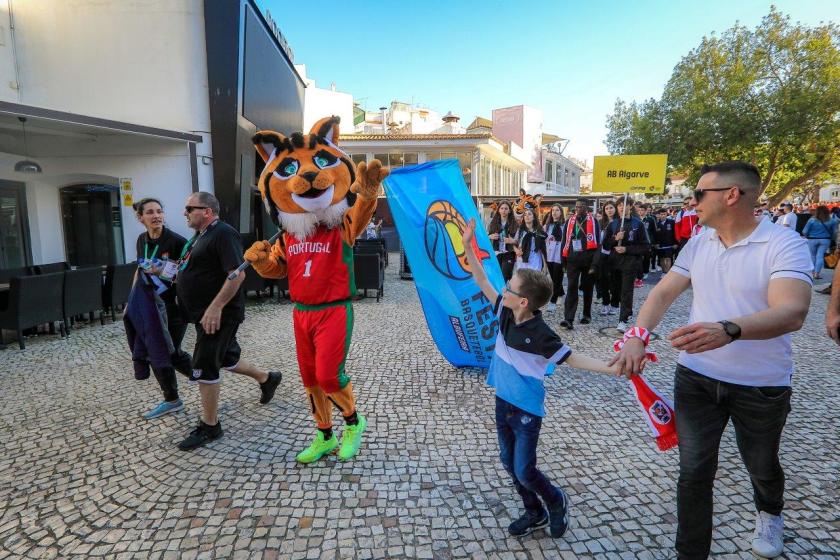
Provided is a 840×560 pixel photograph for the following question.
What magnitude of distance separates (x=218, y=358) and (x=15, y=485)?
1476 millimetres

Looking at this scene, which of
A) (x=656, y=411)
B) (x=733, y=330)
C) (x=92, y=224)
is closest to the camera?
(x=733, y=330)

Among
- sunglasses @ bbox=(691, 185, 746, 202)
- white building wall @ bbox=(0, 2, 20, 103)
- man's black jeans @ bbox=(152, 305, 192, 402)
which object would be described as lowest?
man's black jeans @ bbox=(152, 305, 192, 402)

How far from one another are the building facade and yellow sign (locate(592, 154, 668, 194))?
8.05 m

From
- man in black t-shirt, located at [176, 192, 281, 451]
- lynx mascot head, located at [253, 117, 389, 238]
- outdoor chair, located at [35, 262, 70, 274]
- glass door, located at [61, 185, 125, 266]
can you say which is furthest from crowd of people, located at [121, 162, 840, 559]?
glass door, located at [61, 185, 125, 266]

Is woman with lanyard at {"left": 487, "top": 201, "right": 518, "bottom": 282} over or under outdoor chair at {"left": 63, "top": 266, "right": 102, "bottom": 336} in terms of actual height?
over

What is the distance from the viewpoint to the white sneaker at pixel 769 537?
2.26 m

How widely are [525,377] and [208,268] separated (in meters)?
2.57

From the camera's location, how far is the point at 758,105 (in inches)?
737

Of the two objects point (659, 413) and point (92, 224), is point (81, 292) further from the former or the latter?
point (659, 413)

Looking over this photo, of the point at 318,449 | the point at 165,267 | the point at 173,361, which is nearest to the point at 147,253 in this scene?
the point at 165,267

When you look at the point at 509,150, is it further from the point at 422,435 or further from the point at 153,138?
the point at 422,435

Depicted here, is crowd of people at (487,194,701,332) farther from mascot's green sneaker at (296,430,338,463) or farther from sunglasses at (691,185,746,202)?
sunglasses at (691,185,746,202)

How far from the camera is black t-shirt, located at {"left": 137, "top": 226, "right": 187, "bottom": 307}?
12.7ft

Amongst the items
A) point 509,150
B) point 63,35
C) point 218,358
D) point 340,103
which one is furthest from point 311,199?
point 509,150
